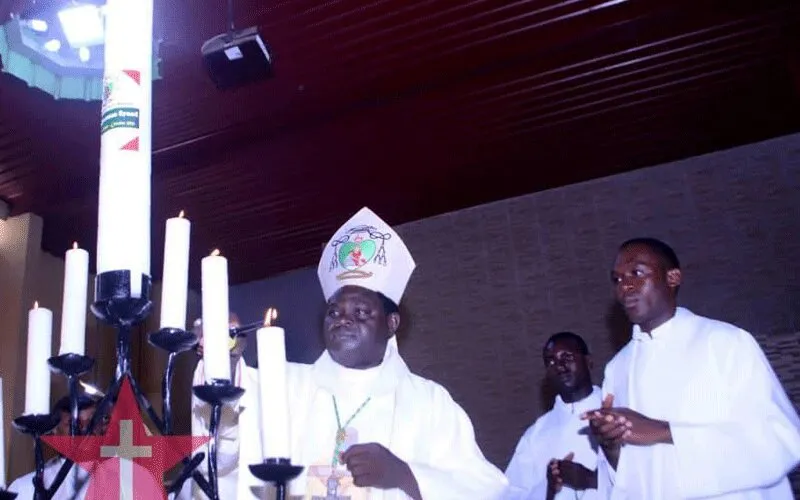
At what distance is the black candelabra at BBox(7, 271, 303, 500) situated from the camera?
122 centimetres

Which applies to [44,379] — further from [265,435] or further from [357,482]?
[357,482]

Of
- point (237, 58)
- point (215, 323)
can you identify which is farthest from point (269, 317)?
point (237, 58)

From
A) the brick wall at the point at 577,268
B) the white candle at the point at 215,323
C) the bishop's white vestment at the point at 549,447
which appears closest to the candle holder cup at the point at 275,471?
the white candle at the point at 215,323

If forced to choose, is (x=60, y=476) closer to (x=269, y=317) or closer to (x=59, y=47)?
(x=269, y=317)

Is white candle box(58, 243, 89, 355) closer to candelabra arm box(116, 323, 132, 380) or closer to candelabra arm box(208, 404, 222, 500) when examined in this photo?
candelabra arm box(116, 323, 132, 380)

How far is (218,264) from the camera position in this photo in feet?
4.63

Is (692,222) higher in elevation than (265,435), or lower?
higher

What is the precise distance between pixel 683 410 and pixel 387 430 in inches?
44.6

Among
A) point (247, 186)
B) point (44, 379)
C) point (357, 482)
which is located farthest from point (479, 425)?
point (44, 379)

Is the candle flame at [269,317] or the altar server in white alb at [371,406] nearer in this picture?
the candle flame at [269,317]

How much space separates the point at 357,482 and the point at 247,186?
4.91 m

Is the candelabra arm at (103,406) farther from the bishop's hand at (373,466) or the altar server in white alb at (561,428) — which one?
the altar server in white alb at (561,428)

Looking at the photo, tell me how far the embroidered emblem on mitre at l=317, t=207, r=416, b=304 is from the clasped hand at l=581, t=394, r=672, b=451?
3.38ft

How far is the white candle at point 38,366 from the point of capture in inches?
58.9
